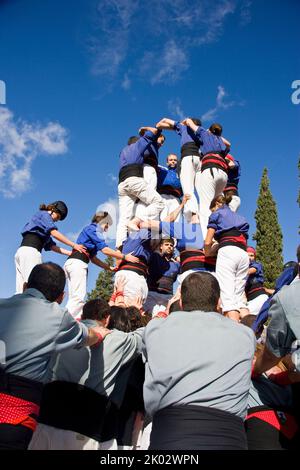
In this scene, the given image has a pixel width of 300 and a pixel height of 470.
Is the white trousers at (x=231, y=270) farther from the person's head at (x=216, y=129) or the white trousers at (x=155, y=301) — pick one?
the person's head at (x=216, y=129)

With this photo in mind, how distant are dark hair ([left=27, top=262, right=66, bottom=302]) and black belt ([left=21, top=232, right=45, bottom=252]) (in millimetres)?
3873

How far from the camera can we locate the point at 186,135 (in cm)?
823

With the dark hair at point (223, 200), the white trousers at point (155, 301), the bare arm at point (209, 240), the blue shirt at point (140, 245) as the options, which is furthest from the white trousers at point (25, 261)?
the dark hair at point (223, 200)

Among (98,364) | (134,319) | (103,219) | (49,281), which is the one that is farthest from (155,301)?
(49,281)

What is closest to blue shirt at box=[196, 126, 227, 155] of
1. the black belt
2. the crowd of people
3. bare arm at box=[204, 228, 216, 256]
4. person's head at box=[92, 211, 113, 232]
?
bare arm at box=[204, 228, 216, 256]

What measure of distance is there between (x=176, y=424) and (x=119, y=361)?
3.38ft

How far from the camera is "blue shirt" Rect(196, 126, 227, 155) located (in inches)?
300

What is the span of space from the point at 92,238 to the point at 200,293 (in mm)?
4706

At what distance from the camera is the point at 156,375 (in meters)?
2.36

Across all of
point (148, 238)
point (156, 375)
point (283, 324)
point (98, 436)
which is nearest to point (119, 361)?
point (98, 436)

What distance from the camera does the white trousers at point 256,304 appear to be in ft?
20.6

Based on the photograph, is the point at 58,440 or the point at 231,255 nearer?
the point at 58,440

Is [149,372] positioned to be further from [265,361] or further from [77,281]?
[77,281]
